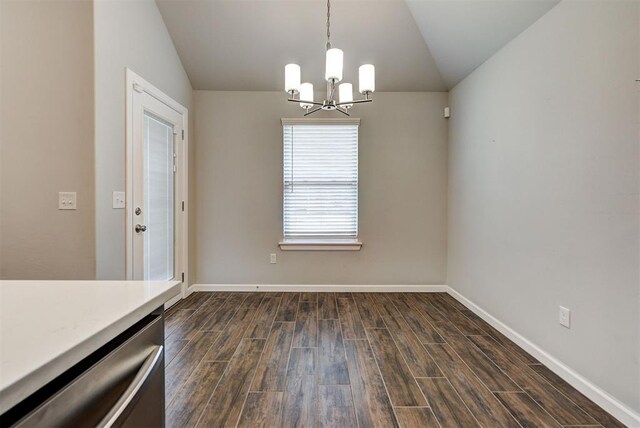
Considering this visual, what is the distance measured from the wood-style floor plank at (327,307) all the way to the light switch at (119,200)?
200 cm

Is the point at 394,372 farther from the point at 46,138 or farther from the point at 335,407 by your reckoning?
the point at 46,138

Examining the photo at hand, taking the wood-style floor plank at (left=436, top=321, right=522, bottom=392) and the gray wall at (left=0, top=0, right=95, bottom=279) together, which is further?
the gray wall at (left=0, top=0, right=95, bottom=279)

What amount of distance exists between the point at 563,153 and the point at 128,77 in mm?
3270

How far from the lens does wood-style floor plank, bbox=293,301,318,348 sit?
8.07 ft

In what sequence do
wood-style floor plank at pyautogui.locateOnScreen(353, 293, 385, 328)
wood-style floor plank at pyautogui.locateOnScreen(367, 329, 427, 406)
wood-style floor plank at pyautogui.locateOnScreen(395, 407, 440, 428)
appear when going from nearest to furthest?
1. wood-style floor plank at pyautogui.locateOnScreen(395, 407, 440, 428)
2. wood-style floor plank at pyautogui.locateOnScreen(367, 329, 427, 406)
3. wood-style floor plank at pyautogui.locateOnScreen(353, 293, 385, 328)

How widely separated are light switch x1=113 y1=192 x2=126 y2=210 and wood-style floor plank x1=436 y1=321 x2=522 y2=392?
2838 millimetres

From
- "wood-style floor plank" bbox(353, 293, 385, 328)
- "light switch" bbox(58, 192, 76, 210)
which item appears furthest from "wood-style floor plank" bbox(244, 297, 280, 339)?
"light switch" bbox(58, 192, 76, 210)

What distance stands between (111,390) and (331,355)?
1.82 m

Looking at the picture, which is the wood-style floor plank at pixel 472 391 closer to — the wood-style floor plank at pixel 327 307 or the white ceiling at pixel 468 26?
the wood-style floor plank at pixel 327 307

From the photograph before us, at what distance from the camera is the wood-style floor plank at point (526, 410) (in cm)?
158

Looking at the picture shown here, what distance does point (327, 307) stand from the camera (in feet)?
10.7

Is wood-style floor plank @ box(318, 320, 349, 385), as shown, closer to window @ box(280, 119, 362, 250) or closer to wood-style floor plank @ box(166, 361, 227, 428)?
wood-style floor plank @ box(166, 361, 227, 428)

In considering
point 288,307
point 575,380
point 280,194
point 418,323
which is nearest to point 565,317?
point 575,380

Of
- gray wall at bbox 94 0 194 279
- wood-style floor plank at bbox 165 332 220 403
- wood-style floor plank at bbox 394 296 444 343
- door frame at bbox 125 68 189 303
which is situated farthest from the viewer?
wood-style floor plank at bbox 394 296 444 343
